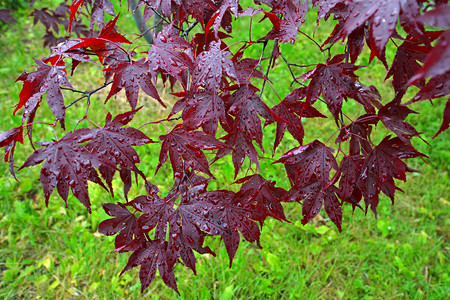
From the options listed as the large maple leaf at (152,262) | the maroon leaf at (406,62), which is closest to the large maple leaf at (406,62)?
the maroon leaf at (406,62)

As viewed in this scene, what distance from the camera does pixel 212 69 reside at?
36.2 inches

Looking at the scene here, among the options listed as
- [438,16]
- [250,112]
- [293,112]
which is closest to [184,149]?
[250,112]

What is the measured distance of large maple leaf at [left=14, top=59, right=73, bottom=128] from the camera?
36.9 inches

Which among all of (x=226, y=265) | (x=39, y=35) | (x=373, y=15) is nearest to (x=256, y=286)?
(x=226, y=265)

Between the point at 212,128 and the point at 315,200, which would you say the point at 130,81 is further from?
the point at 315,200

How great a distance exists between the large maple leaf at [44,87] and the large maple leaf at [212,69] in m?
0.35

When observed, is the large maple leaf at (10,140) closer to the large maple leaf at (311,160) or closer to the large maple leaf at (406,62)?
the large maple leaf at (311,160)

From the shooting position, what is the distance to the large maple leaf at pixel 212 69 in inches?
36.0

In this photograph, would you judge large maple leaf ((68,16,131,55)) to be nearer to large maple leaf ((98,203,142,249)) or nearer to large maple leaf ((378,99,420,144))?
large maple leaf ((98,203,142,249))

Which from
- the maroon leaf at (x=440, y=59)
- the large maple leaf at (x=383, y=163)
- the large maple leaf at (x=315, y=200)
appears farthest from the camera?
the large maple leaf at (x=315, y=200)

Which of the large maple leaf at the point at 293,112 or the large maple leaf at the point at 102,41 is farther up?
the large maple leaf at the point at 102,41

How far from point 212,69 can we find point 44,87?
1.54ft

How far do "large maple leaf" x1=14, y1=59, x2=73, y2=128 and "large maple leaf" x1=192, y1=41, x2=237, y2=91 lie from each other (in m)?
0.35

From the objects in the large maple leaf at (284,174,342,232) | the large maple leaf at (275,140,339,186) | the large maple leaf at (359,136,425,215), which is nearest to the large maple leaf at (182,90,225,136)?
the large maple leaf at (275,140,339,186)
